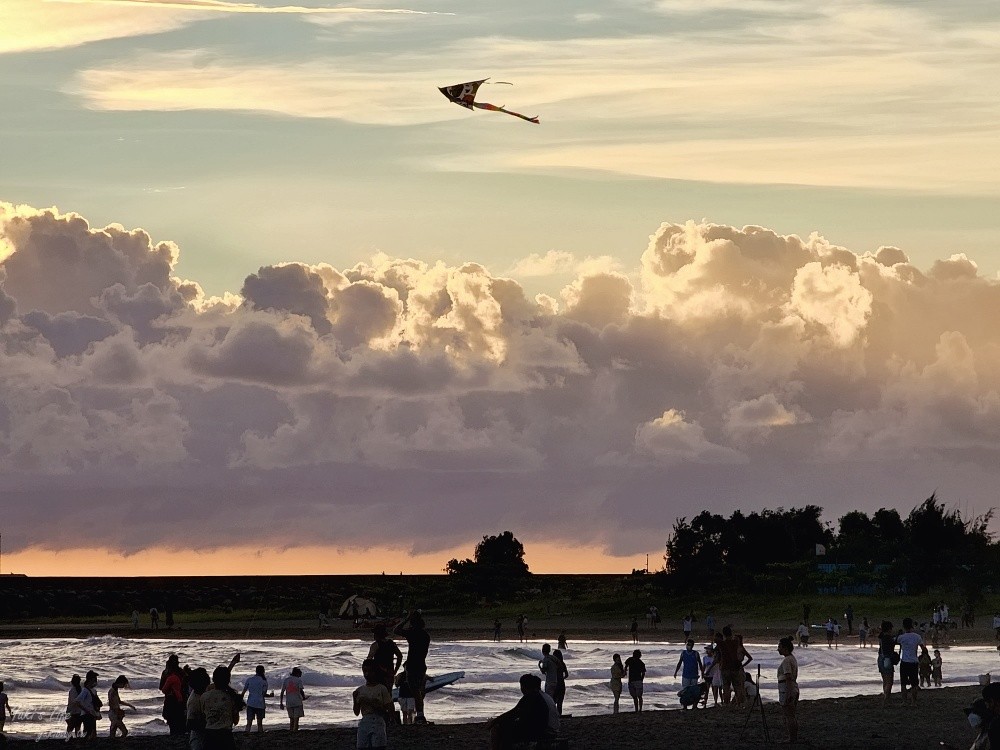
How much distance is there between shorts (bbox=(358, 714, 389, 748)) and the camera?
17625 mm

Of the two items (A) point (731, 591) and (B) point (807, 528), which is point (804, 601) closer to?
(A) point (731, 591)

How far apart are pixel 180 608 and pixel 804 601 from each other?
6915 centimetres

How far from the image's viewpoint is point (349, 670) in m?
60.8

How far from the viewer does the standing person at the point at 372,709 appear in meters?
17.6

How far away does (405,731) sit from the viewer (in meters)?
27.9

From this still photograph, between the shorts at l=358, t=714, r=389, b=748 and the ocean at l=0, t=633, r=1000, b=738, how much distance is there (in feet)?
60.8

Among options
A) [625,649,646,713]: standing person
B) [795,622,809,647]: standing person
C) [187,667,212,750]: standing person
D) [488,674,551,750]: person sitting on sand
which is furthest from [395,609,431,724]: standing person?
[795,622,809,647]: standing person

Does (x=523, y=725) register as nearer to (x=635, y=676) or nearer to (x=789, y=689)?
(x=789, y=689)

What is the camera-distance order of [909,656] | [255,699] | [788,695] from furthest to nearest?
[909,656]
[255,699]
[788,695]

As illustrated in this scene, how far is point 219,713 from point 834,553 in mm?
108082

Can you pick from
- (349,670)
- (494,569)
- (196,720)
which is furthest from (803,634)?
(494,569)

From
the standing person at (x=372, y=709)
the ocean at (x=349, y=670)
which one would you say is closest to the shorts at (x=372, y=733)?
the standing person at (x=372, y=709)

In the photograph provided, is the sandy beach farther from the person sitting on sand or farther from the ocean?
the person sitting on sand

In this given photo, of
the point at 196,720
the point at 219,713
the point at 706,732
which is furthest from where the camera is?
the point at 706,732
